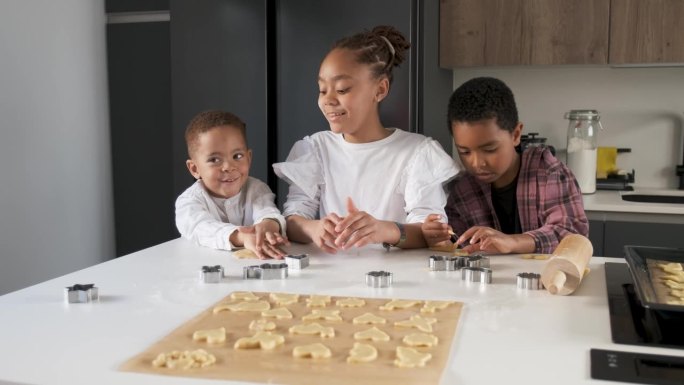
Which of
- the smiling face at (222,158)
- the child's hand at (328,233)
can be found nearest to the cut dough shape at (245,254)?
the child's hand at (328,233)

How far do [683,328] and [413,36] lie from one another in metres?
1.60

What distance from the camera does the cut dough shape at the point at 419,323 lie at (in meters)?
0.88

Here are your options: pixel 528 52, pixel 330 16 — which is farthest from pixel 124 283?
pixel 528 52

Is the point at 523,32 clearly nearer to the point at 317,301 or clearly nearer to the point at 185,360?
the point at 317,301

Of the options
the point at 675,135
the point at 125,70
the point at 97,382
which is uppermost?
the point at 125,70

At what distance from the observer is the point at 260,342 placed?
0.82m

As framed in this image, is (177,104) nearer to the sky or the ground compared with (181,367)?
nearer to the sky

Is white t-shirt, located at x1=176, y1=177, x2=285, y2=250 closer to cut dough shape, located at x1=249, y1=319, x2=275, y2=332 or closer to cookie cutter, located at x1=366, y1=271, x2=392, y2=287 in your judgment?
cookie cutter, located at x1=366, y1=271, x2=392, y2=287

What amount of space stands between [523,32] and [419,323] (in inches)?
76.1

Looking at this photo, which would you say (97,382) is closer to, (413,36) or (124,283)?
(124,283)

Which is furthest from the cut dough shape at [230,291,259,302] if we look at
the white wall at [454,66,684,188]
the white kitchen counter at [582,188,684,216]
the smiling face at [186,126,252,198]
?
the white wall at [454,66,684,188]

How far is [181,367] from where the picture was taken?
0.75m

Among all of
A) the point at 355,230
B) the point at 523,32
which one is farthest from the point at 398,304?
the point at 523,32

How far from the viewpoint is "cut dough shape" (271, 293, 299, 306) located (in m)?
1.00
